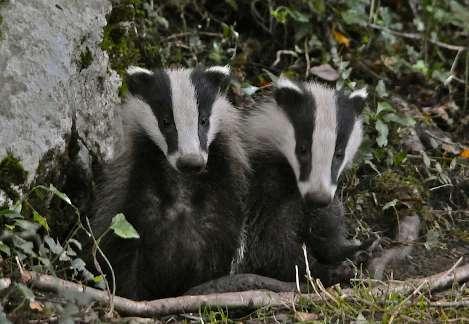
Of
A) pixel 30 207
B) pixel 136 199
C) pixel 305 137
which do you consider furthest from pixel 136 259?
pixel 305 137

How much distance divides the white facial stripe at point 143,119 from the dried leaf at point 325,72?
2190 mm

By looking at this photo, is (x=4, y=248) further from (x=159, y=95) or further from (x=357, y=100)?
(x=357, y=100)

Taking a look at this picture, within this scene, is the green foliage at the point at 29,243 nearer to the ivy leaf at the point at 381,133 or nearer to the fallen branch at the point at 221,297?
the fallen branch at the point at 221,297

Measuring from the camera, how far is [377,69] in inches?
309

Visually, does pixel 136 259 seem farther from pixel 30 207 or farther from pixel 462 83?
pixel 462 83

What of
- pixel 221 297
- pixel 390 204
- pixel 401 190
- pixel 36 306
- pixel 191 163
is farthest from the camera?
pixel 401 190

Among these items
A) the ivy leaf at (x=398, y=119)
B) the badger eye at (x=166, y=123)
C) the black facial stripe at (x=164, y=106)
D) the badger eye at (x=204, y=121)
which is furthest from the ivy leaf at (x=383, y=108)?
the badger eye at (x=166, y=123)

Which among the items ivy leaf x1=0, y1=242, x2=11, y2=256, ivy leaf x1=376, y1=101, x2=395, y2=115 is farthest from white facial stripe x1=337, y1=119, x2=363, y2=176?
ivy leaf x1=0, y1=242, x2=11, y2=256

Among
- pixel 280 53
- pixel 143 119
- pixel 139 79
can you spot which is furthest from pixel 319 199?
pixel 280 53

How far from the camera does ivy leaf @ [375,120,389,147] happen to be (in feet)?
22.1

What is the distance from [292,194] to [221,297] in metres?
1.08

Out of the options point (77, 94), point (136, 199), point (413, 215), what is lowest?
point (413, 215)

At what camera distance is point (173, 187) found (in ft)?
17.8

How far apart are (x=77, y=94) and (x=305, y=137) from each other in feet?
4.49
